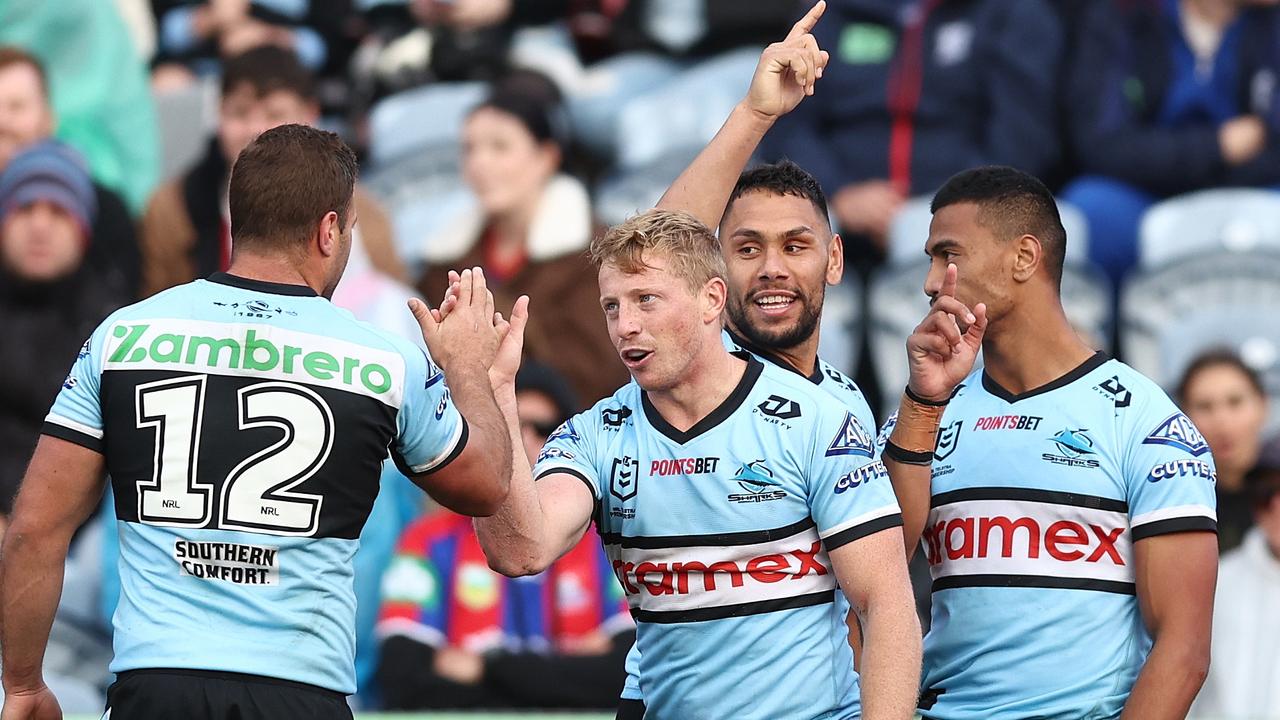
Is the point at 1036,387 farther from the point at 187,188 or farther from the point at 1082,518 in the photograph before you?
the point at 187,188

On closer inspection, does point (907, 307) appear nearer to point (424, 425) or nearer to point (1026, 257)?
point (1026, 257)

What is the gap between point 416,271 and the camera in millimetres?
10086

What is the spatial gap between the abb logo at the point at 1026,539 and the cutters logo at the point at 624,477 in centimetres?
90

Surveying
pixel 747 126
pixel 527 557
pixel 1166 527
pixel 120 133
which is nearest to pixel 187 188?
pixel 120 133

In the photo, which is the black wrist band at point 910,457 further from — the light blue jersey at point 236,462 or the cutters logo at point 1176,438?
the light blue jersey at point 236,462

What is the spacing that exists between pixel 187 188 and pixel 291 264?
5260 mm

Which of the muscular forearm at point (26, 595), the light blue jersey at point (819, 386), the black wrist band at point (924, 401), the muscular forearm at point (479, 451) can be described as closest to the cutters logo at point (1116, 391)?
the black wrist band at point (924, 401)

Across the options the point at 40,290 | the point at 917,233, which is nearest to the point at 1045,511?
the point at 917,233

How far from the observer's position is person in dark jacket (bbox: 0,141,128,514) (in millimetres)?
9180

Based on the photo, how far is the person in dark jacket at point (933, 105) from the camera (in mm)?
9922

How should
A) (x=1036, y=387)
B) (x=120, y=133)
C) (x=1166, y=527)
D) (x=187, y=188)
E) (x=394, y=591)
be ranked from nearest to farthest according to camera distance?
(x=1166, y=527) < (x=1036, y=387) < (x=394, y=591) < (x=187, y=188) < (x=120, y=133)

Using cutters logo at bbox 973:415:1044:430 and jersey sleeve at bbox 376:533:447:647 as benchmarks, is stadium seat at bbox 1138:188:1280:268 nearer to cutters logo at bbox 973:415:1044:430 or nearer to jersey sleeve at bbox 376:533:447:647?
A: jersey sleeve at bbox 376:533:447:647

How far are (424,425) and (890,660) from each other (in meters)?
1.28

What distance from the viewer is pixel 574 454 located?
16.9ft
